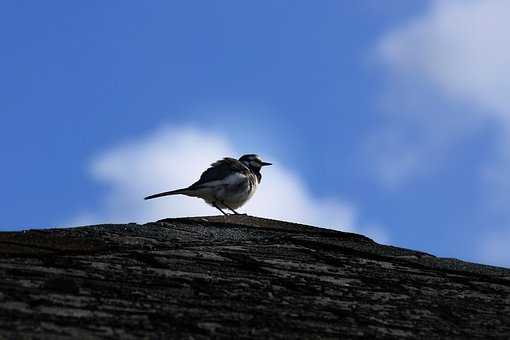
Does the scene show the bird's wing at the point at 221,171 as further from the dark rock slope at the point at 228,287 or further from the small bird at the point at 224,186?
the dark rock slope at the point at 228,287

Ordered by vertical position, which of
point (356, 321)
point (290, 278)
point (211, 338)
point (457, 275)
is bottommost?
point (211, 338)

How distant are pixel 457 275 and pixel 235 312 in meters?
2.37

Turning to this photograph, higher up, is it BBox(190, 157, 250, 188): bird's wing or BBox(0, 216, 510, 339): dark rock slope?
BBox(190, 157, 250, 188): bird's wing

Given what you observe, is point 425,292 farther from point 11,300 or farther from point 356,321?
point 11,300

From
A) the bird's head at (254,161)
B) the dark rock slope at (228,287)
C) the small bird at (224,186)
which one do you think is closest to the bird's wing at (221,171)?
the small bird at (224,186)

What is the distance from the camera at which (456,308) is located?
469 centimetres

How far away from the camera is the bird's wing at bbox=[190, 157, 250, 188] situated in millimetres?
13688

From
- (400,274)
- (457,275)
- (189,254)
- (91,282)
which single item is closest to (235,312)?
(91,282)

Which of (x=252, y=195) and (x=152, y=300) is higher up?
(x=252, y=195)

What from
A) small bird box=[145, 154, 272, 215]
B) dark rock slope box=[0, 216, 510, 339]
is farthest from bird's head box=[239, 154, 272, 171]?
dark rock slope box=[0, 216, 510, 339]

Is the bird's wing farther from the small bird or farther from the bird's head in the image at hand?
the bird's head

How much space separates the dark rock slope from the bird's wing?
277 inches

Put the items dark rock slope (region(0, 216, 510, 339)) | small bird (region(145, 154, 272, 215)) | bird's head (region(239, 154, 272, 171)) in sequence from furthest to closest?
bird's head (region(239, 154, 272, 171)) → small bird (region(145, 154, 272, 215)) → dark rock slope (region(0, 216, 510, 339))

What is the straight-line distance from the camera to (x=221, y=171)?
45.2 ft
